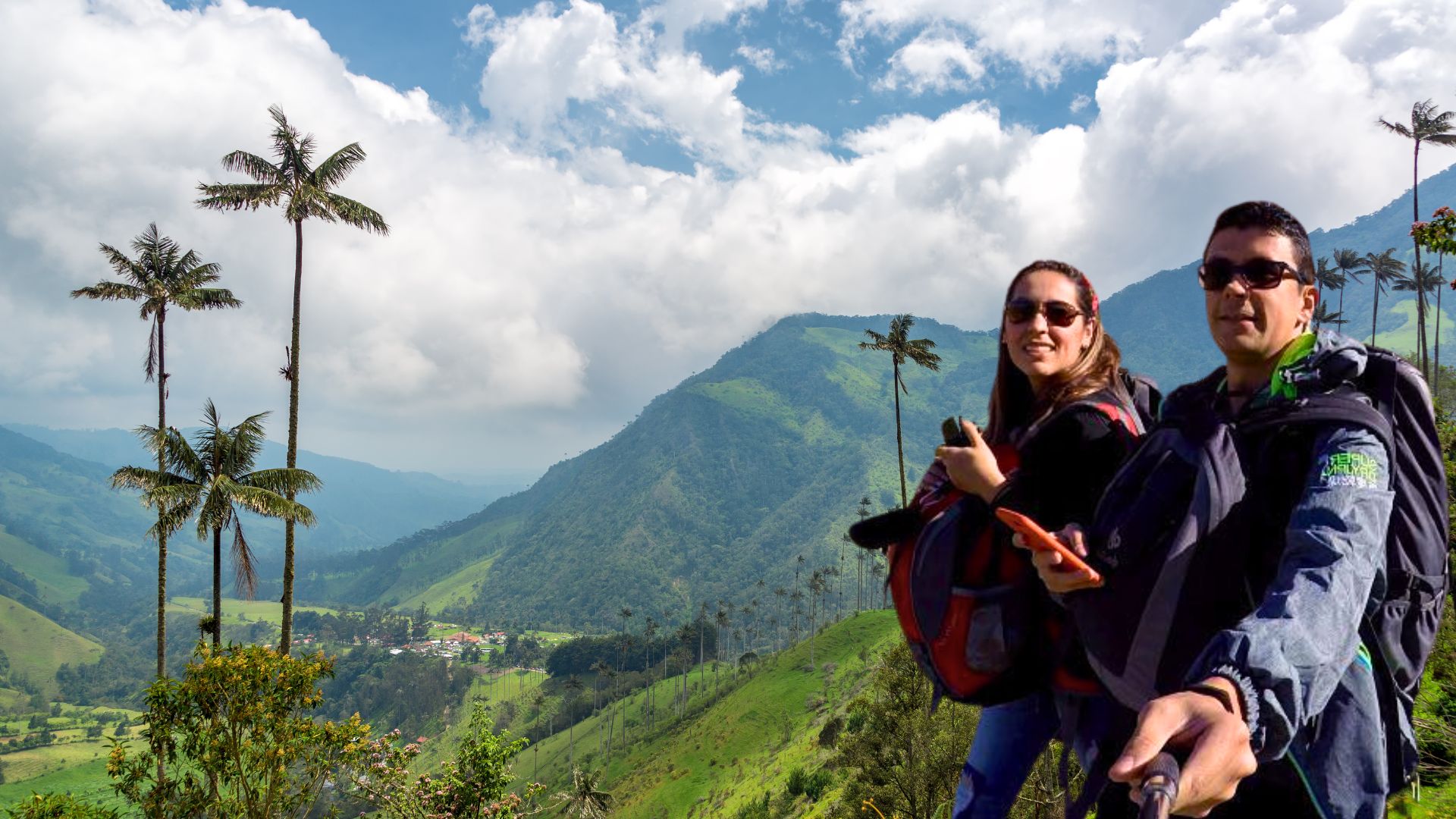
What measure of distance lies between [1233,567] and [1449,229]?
A: 33.2ft

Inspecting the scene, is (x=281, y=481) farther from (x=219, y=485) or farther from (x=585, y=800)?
(x=585, y=800)

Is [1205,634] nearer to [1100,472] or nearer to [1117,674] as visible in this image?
[1117,674]

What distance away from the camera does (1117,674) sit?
6.05 ft

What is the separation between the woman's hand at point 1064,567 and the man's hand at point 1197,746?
0.49 m

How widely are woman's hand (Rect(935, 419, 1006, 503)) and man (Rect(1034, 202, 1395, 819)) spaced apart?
274 millimetres

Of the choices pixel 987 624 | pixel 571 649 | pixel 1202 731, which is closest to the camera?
pixel 1202 731

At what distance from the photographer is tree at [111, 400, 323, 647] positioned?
18.1 metres

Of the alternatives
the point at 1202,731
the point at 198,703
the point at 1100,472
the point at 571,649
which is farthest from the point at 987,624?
the point at 571,649

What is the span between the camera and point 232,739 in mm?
13297

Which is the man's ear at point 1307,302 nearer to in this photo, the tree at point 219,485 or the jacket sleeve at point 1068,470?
the jacket sleeve at point 1068,470

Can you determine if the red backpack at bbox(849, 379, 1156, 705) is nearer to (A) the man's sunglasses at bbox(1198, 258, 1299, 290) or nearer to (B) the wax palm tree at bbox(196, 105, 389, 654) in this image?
(A) the man's sunglasses at bbox(1198, 258, 1299, 290)

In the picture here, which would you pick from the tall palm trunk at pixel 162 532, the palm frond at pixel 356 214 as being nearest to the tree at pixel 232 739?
the tall palm trunk at pixel 162 532

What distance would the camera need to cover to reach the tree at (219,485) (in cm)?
1808

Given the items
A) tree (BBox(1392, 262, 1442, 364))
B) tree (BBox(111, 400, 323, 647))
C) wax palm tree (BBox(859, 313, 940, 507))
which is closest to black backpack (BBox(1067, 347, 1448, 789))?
tree (BBox(111, 400, 323, 647))
